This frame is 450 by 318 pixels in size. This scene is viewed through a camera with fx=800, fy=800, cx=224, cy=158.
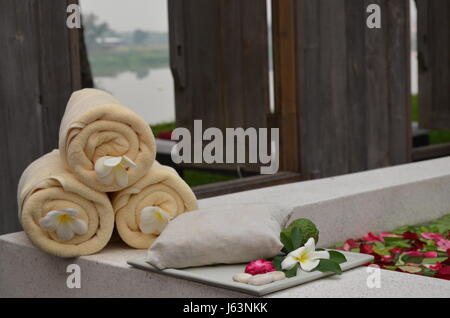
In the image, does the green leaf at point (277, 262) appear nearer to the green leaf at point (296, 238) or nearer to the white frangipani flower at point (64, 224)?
the green leaf at point (296, 238)

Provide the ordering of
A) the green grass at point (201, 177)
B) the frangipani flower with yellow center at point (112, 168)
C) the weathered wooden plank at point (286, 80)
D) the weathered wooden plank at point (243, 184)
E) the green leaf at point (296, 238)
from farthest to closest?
the green grass at point (201, 177)
the weathered wooden plank at point (286, 80)
the weathered wooden plank at point (243, 184)
the frangipani flower with yellow center at point (112, 168)
the green leaf at point (296, 238)

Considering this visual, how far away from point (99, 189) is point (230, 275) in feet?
1.62

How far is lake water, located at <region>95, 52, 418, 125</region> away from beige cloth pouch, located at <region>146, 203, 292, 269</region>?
671cm

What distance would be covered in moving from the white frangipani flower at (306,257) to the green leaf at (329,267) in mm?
12

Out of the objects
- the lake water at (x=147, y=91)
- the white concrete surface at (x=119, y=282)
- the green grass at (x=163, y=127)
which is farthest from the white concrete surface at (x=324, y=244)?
the green grass at (x=163, y=127)

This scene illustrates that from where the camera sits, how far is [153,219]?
2.14 metres

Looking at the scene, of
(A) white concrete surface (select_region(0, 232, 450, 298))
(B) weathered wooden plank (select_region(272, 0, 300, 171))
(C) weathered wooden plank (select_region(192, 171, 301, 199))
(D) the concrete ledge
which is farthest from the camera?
(B) weathered wooden plank (select_region(272, 0, 300, 171))

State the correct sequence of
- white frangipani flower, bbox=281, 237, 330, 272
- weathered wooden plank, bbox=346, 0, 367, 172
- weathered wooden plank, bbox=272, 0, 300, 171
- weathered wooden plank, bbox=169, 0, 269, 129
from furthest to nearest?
weathered wooden plank, bbox=169, 0, 269, 129, weathered wooden plank, bbox=346, 0, 367, 172, weathered wooden plank, bbox=272, 0, 300, 171, white frangipani flower, bbox=281, 237, 330, 272

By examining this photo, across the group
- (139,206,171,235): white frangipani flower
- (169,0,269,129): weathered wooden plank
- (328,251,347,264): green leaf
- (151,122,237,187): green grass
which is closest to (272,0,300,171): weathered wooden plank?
(169,0,269,129): weathered wooden plank

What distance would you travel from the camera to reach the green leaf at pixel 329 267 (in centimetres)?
178

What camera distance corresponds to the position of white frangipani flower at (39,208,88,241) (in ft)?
6.73

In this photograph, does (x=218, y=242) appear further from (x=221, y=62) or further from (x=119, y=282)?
(x=221, y=62)

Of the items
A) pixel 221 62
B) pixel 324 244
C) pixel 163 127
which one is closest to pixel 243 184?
pixel 324 244

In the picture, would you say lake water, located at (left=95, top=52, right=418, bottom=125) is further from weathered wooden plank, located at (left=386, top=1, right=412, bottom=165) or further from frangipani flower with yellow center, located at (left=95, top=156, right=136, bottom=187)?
frangipani flower with yellow center, located at (left=95, top=156, right=136, bottom=187)
